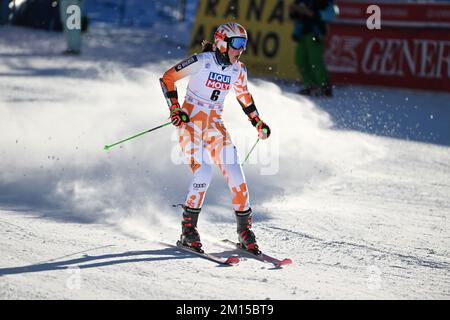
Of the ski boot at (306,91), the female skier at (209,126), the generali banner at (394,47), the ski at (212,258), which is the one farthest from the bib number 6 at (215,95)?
the generali banner at (394,47)

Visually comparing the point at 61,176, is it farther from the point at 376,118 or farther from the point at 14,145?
the point at 376,118


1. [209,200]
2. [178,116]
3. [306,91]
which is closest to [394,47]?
[306,91]

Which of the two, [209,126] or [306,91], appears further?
[306,91]

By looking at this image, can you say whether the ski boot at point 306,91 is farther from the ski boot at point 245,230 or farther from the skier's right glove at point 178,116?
the skier's right glove at point 178,116

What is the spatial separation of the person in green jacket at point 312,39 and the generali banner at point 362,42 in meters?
1.69

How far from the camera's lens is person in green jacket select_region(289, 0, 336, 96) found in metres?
14.2

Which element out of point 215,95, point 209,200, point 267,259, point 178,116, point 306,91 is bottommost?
point 267,259

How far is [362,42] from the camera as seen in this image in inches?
625

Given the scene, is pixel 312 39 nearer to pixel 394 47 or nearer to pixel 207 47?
pixel 394 47

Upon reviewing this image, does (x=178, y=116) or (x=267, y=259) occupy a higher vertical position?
(x=178, y=116)

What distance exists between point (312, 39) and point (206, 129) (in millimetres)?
7917

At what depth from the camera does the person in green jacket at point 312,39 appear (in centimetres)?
1417

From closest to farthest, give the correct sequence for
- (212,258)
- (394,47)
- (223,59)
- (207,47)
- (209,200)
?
(212,258), (223,59), (207,47), (209,200), (394,47)

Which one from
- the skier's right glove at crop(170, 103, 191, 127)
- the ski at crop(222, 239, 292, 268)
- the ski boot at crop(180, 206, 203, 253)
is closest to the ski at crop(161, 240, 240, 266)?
the ski boot at crop(180, 206, 203, 253)
